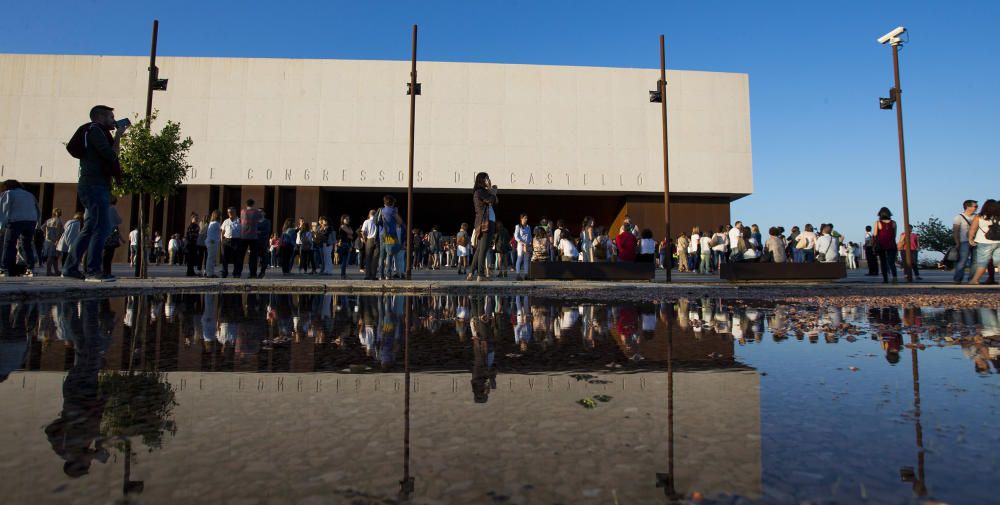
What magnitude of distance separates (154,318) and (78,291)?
120 inches

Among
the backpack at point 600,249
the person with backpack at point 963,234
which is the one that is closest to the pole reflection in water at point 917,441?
the person with backpack at point 963,234

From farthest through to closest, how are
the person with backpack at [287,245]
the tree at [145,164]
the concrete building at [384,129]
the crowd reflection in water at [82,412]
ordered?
the concrete building at [384,129], the person with backpack at [287,245], the tree at [145,164], the crowd reflection in water at [82,412]

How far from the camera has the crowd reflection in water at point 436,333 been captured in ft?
8.27

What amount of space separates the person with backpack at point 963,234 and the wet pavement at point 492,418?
33.3 feet

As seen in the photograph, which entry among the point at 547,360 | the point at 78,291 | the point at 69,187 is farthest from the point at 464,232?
the point at 69,187

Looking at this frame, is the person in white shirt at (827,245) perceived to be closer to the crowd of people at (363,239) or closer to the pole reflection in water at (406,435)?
the crowd of people at (363,239)

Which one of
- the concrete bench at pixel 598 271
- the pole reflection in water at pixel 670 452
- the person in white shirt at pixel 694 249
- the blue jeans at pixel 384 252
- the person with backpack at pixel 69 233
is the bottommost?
the pole reflection in water at pixel 670 452

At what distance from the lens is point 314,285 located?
830 cm

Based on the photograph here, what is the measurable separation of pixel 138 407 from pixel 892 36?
17273 millimetres

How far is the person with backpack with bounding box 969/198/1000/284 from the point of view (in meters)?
10.3

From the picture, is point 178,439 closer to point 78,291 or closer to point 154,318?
point 154,318

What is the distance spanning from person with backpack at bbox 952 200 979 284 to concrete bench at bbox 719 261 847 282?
82.7 inches

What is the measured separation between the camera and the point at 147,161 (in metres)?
11.2

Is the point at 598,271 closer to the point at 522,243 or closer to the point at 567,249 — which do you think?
the point at 522,243
